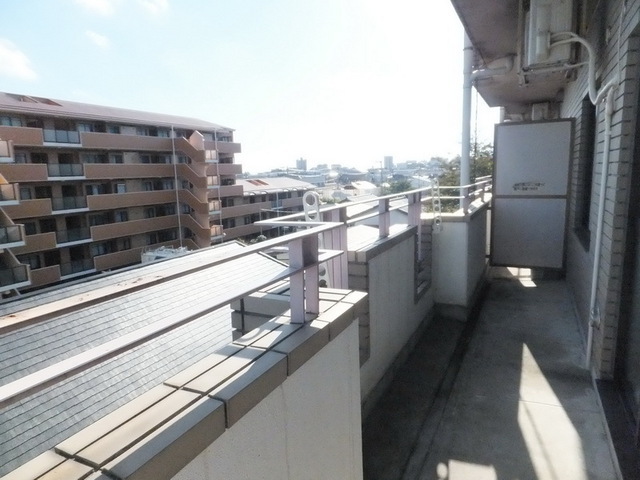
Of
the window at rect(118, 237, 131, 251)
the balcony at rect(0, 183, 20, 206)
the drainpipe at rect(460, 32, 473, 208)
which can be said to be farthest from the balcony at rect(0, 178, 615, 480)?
the window at rect(118, 237, 131, 251)

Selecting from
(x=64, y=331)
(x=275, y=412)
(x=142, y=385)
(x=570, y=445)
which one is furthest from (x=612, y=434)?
(x=64, y=331)

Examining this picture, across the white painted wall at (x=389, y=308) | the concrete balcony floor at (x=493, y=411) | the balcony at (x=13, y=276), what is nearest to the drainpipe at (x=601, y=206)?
the concrete balcony floor at (x=493, y=411)

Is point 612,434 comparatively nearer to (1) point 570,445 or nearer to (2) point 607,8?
(1) point 570,445

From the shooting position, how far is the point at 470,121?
860 cm

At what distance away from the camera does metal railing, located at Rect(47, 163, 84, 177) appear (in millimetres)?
20734

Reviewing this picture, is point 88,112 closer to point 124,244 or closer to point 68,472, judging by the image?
point 124,244

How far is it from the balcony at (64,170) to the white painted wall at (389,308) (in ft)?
72.5

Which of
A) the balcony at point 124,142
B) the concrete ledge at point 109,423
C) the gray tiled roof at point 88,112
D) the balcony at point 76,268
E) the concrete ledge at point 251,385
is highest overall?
the gray tiled roof at point 88,112

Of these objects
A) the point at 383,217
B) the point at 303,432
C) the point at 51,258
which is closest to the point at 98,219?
A: the point at 51,258

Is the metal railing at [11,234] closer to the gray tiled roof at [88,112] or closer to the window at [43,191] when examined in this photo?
the window at [43,191]

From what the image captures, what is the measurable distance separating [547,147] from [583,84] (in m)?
1.14

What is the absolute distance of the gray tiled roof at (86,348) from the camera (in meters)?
3.93

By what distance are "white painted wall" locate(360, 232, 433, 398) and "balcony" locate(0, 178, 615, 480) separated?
0.02 metres

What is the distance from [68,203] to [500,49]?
22160 millimetres
